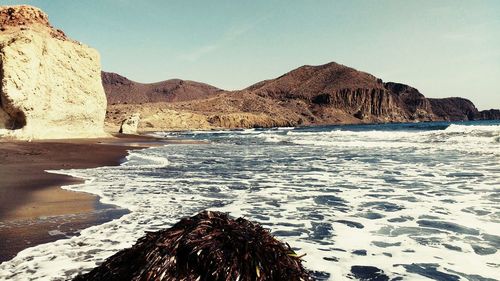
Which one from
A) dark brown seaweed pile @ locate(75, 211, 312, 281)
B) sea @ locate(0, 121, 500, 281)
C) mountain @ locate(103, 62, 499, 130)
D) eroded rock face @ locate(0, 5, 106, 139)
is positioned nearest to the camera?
dark brown seaweed pile @ locate(75, 211, 312, 281)

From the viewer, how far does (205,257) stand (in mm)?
1954

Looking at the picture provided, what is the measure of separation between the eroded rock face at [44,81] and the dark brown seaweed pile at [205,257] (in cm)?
2552

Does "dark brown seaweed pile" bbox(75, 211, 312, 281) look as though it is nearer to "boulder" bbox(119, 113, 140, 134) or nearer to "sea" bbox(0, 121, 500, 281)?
"sea" bbox(0, 121, 500, 281)

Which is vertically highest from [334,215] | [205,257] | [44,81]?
[44,81]

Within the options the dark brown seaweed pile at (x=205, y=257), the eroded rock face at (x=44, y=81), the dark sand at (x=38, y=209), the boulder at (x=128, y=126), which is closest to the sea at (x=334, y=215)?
the dark sand at (x=38, y=209)

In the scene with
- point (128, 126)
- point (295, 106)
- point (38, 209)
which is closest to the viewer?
point (38, 209)

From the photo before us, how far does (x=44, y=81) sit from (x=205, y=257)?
28501 mm

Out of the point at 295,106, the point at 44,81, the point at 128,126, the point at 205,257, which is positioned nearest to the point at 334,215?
the point at 205,257

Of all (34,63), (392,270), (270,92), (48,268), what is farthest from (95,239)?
(270,92)

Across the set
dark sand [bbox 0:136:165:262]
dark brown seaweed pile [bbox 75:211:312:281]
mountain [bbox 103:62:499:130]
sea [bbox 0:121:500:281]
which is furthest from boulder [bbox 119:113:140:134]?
dark brown seaweed pile [bbox 75:211:312:281]

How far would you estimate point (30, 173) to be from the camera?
1117 cm

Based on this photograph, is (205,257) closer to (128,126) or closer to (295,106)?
(128,126)

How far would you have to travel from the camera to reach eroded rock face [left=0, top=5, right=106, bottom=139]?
78.4 feet

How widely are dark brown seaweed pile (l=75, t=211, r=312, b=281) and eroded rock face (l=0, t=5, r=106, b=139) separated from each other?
2552cm
